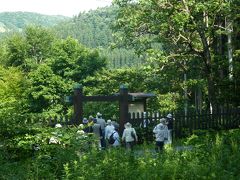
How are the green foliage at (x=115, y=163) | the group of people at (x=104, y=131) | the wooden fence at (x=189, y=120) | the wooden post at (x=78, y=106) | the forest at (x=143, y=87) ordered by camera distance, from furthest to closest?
the wooden fence at (x=189, y=120)
the wooden post at (x=78, y=106)
the group of people at (x=104, y=131)
the forest at (x=143, y=87)
the green foliage at (x=115, y=163)

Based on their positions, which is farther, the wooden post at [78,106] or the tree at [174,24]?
the tree at [174,24]

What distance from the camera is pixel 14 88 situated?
48.2 m

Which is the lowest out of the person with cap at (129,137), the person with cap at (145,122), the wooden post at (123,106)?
the person with cap at (129,137)

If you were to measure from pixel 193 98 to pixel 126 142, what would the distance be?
27.0 m

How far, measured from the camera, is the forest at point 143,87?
6.64 m

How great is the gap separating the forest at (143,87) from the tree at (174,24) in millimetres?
58

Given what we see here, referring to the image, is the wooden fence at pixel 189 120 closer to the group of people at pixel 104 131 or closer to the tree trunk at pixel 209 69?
the tree trunk at pixel 209 69

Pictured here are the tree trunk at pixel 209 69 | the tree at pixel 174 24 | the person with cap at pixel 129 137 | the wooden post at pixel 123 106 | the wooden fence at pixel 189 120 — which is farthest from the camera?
the tree trunk at pixel 209 69

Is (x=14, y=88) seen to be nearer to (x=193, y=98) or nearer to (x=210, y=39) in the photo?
(x=193, y=98)

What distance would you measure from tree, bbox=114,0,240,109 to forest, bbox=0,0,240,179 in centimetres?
6

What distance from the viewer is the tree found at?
894 inches

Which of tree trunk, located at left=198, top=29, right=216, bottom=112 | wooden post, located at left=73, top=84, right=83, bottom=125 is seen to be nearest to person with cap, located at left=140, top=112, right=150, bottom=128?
wooden post, located at left=73, top=84, right=83, bottom=125

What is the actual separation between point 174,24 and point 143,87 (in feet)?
41.3

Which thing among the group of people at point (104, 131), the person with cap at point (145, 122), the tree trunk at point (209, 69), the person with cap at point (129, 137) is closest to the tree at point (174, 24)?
the tree trunk at point (209, 69)
